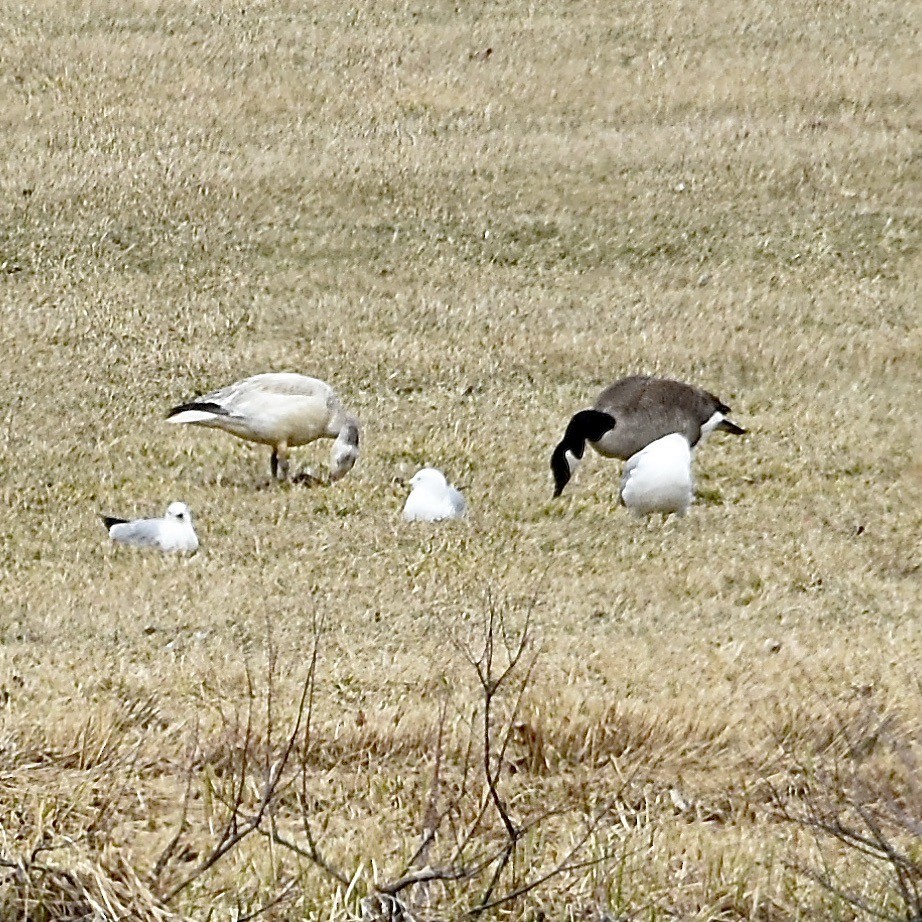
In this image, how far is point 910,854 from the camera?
5.25 meters

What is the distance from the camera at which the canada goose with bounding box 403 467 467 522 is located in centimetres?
970

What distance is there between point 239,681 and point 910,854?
8.45 ft

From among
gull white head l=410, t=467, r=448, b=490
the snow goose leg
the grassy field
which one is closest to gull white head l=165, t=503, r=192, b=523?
the grassy field

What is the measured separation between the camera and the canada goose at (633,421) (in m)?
Result: 10.6

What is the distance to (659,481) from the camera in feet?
31.9

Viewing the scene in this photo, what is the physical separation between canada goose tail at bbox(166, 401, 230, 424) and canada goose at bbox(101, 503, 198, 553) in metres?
1.59

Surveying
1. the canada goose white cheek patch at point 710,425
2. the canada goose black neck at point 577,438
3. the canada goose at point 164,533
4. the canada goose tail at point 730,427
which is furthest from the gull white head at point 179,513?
the canada goose tail at point 730,427

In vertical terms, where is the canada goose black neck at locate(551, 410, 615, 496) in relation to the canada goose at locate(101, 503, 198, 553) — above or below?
above

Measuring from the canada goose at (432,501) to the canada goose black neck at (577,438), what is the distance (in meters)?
0.86

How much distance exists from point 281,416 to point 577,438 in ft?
6.08

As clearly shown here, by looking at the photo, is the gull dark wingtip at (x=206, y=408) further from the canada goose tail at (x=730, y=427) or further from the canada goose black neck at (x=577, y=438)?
the canada goose tail at (x=730, y=427)

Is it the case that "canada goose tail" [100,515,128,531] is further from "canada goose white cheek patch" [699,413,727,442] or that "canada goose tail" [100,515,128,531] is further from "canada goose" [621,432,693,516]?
"canada goose white cheek patch" [699,413,727,442]

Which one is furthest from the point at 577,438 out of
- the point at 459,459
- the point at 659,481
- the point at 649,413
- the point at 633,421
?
the point at 459,459

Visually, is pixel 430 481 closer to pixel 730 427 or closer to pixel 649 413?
pixel 649 413
